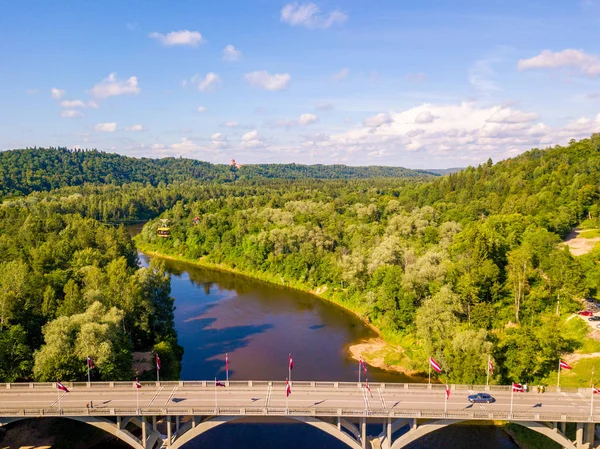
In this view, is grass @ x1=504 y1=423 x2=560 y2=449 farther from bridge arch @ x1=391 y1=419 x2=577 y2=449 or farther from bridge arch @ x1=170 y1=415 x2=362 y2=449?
bridge arch @ x1=170 y1=415 x2=362 y2=449

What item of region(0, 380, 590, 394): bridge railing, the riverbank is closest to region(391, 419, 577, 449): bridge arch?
region(0, 380, 590, 394): bridge railing

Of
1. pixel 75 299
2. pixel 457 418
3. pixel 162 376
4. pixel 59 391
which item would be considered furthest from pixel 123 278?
pixel 457 418

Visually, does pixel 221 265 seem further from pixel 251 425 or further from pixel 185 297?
pixel 251 425

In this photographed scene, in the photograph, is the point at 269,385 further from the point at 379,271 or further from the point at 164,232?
the point at 164,232

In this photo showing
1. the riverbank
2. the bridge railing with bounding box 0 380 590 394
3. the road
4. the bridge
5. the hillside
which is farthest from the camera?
the riverbank

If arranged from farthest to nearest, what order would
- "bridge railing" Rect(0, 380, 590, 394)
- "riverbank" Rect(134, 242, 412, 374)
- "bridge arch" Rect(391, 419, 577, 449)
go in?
1. "riverbank" Rect(134, 242, 412, 374)
2. "bridge railing" Rect(0, 380, 590, 394)
3. "bridge arch" Rect(391, 419, 577, 449)

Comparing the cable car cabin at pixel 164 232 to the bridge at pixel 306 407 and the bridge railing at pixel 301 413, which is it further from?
the bridge railing at pixel 301 413

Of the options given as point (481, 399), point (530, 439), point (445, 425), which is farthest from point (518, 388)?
point (445, 425)
